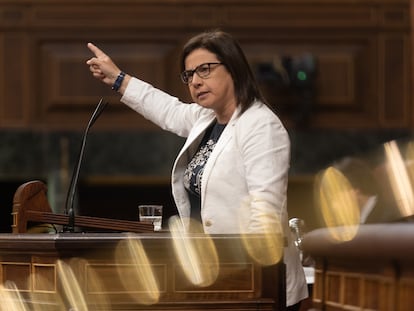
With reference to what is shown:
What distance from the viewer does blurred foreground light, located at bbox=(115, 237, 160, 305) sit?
2.78 meters

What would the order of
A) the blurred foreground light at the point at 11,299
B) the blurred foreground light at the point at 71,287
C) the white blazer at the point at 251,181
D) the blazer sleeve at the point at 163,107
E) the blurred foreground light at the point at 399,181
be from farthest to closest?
the blazer sleeve at the point at 163,107 < the white blazer at the point at 251,181 < the blurred foreground light at the point at 11,299 < the blurred foreground light at the point at 71,287 < the blurred foreground light at the point at 399,181

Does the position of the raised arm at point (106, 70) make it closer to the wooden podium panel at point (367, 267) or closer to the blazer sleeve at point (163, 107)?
the blazer sleeve at point (163, 107)

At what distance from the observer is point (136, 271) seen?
110 inches

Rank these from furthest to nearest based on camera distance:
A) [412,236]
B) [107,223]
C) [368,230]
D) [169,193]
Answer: [169,193]
[107,223]
[368,230]
[412,236]

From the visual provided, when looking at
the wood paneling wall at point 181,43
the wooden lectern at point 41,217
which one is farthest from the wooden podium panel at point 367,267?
the wood paneling wall at point 181,43

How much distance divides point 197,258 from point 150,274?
0.38ft

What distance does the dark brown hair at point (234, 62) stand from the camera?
3.36 m

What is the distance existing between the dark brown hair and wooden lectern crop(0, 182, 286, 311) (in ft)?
2.13

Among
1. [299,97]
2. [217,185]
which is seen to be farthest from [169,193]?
[217,185]

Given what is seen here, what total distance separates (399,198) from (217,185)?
1.18 m

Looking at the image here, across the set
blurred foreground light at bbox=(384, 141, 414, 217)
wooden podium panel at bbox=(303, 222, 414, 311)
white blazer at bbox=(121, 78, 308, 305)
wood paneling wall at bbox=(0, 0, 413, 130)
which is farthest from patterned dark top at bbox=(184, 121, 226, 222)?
wood paneling wall at bbox=(0, 0, 413, 130)

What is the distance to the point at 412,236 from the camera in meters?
1.72

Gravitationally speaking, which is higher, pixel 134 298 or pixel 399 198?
pixel 399 198

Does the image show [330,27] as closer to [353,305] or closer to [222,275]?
[222,275]
